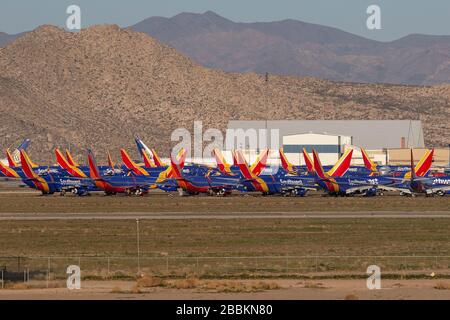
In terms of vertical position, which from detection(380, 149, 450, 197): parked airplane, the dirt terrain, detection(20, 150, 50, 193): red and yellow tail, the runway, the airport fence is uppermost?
detection(20, 150, 50, 193): red and yellow tail

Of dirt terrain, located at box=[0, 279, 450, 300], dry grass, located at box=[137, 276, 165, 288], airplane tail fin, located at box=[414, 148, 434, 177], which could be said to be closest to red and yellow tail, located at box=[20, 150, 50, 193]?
airplane tail fin, located at box=[414, 148, 434, 177]

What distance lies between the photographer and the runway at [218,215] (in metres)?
95.8

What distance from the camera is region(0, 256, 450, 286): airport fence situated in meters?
58.0

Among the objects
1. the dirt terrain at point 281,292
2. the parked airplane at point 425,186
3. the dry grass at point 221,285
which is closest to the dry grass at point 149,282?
the dry grass at point 221,285

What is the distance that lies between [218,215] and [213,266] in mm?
37418

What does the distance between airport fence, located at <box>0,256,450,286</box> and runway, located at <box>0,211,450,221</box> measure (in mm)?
29495

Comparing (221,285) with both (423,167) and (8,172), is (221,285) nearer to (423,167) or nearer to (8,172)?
(423,167)

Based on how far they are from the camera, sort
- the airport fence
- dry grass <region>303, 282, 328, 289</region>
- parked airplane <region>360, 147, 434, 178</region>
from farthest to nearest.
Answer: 1. parked airplane <region>360, 147, 434, 178</region>
2. the airport fence
3. dry grass <region>303, 282, 328, 289</region>

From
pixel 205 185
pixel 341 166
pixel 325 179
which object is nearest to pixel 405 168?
pixel 341 166

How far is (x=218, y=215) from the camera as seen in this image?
98938mm

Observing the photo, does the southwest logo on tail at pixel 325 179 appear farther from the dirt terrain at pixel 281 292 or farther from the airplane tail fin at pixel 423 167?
the dirt terrain at pixel 281 292

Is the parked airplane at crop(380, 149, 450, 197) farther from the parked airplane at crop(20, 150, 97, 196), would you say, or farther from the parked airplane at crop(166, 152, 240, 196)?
the parked airplane at crop(20, 150, 97, 196)

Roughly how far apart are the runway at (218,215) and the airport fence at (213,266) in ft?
96.8
